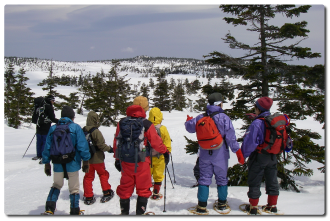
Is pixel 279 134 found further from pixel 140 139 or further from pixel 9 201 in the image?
pixel 9 201

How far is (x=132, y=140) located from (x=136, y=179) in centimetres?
67

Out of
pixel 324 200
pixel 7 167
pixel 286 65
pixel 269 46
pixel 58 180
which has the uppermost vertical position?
pixel 269 46

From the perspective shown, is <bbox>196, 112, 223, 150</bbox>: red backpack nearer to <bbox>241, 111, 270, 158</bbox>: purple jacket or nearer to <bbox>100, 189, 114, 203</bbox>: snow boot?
<bbox>241, 111, 270, 158</bbox>: purple jacket

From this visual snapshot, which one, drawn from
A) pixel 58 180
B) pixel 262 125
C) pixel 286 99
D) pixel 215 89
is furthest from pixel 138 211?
pixel 286 99

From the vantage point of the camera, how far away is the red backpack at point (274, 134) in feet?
11.6

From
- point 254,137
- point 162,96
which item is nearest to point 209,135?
point 254,137

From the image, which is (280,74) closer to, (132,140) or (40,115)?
(132,140)

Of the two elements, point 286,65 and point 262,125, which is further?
point 286,65

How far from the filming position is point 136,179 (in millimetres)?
3572

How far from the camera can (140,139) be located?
349cm

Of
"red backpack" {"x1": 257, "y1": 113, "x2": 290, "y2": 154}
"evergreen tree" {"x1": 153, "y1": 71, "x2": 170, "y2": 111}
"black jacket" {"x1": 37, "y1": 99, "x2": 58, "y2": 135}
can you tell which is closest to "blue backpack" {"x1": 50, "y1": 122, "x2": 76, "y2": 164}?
"red backpack" {"x1": 257, "y1": 113, "x2": 290, "y2": 154}

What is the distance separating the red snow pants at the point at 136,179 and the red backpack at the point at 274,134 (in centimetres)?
199

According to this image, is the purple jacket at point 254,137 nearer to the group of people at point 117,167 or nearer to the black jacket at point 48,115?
the group of people at point 117,167
